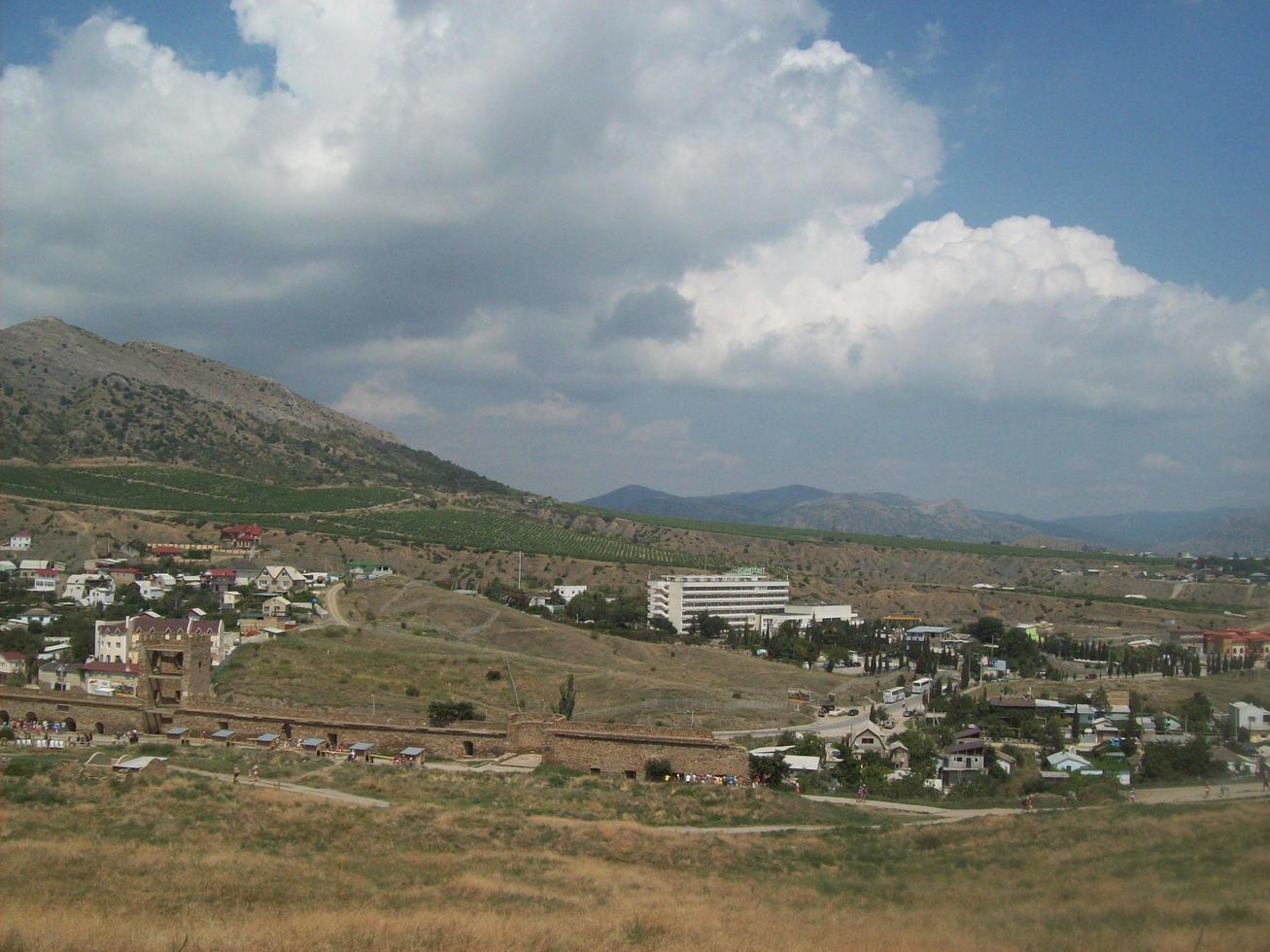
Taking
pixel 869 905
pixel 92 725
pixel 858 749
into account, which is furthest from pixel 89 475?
pixel 869 905

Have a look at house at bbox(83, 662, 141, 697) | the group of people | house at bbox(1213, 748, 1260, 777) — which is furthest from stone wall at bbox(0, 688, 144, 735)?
house at bbox(1213, 748, 1260, 777)

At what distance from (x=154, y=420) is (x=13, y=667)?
109 m

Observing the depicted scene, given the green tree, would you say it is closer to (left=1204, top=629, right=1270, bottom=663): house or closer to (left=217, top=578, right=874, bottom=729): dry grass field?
(left=217, top=578, right=874, bottom=729): dry grass field

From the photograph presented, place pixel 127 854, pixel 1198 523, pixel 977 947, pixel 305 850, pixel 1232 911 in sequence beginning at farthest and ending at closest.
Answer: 1. pixel 1198 523
2. pixel 305 850
3. pixel 127 854
4. pixel 977 947
5. pixel 1232 911

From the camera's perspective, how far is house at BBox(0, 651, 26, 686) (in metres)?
44.6

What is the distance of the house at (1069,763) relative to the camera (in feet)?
122

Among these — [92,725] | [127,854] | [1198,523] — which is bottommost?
[92,725]

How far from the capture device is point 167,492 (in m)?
111

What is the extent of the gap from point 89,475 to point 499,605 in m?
65.9

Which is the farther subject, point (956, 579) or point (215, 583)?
point (956, 579)

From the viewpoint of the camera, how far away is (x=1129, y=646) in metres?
68.6

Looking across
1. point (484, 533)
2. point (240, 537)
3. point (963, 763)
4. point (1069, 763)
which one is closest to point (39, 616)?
point (240, 537)

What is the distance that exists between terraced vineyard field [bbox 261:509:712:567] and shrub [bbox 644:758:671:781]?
79697 mm

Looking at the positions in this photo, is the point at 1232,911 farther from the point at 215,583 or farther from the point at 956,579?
the point at 956,579
